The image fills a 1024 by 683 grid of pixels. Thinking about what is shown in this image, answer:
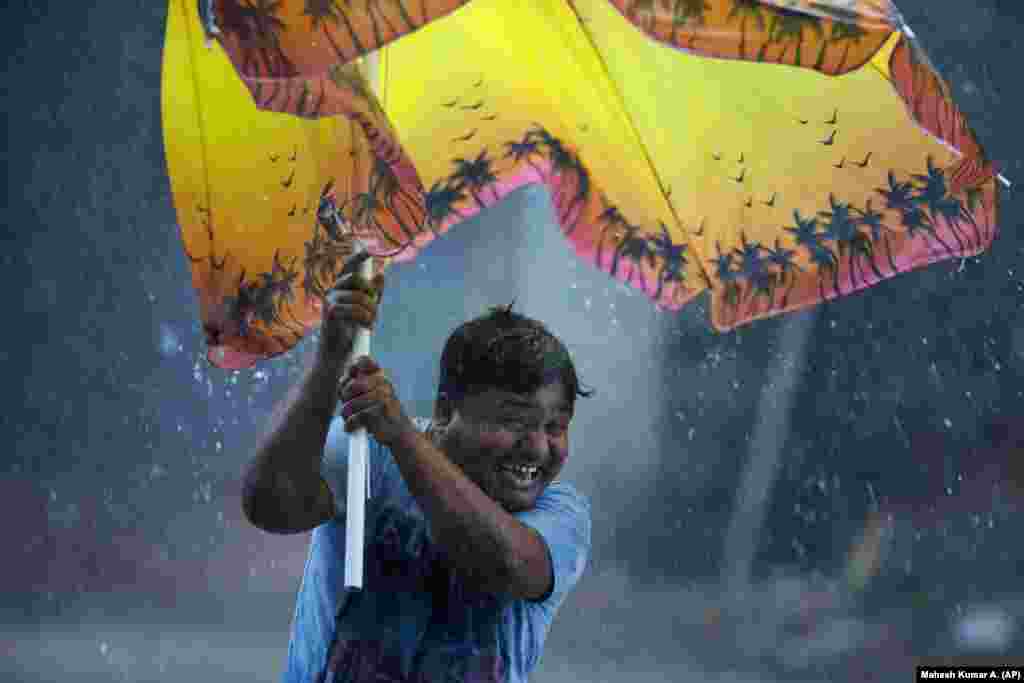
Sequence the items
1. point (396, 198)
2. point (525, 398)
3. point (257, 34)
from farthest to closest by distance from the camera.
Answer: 1. point (396, 198)
2. point (525, 398)
3. point (257, 34)

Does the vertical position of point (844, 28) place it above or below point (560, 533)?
above

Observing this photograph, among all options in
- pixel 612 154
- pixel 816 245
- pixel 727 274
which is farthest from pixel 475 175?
pixel 816 245

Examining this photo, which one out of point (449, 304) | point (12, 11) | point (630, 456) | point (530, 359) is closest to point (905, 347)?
point (630, 456)

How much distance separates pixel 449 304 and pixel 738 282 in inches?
134

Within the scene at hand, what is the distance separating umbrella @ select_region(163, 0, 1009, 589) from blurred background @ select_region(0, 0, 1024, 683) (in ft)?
9.76

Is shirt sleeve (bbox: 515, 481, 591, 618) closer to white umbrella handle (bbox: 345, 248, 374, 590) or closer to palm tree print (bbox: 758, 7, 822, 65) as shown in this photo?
white umbrella handle (bbox: 345, 248, 374, 590)

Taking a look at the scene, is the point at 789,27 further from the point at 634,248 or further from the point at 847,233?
the point at 634,248

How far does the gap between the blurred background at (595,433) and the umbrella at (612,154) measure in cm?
297

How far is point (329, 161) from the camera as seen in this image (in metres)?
2.35

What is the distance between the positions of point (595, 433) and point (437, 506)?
436 centimetres

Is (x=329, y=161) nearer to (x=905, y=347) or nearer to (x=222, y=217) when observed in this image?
(x=222, y=217)

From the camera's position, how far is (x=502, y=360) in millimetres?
2211

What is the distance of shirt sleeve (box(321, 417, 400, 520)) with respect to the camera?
6.87ft

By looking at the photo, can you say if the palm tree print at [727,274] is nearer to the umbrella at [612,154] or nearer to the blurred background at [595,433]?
the umbrella at [612,154]
